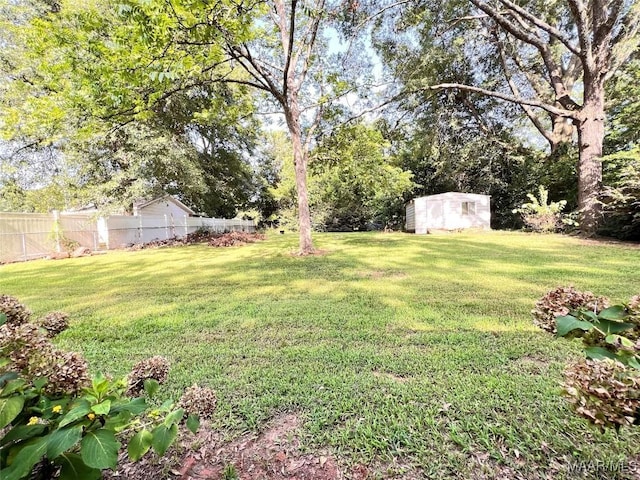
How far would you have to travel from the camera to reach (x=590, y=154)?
9977mm

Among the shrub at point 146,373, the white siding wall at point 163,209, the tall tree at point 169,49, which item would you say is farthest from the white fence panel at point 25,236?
the shrub at point 146,373

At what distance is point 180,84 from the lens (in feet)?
25.0

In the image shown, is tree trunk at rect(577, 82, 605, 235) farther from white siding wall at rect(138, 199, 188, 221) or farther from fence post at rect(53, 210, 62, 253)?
white siding wall at rect(138, 199, 188, 221)

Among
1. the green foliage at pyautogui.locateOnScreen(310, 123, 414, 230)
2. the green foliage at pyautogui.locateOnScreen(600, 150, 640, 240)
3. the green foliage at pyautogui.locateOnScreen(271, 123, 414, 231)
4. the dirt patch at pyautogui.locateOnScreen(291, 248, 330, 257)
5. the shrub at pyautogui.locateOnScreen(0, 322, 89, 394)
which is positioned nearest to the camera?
the shrub at pyautogui.locateOnScreen(0, 322, 89, 394)

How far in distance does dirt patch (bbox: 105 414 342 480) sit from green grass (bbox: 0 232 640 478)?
8cm

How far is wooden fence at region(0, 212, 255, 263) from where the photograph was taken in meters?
9.90

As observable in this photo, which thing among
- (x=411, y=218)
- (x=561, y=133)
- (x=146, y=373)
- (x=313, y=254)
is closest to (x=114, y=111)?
(x=313, y=254)

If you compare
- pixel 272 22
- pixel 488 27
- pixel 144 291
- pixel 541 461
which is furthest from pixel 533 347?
pixel 488 27

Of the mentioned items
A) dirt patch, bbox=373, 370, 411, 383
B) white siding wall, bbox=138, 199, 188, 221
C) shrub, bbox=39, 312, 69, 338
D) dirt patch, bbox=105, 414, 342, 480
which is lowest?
dirt patch, bbox=105, 414, 342, 480

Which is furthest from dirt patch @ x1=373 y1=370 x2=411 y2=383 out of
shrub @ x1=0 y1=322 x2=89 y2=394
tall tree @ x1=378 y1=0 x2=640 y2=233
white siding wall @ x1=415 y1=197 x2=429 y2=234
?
white siding wall @ x1=415 y1=197 x2=429 y2=234

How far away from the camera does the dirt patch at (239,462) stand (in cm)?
135

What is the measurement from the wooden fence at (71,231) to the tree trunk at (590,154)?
1690 cm

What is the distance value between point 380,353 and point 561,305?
1.40 m

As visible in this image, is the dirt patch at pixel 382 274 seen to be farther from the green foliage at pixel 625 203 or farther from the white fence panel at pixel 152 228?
the white fence panel at pixel 152 228
